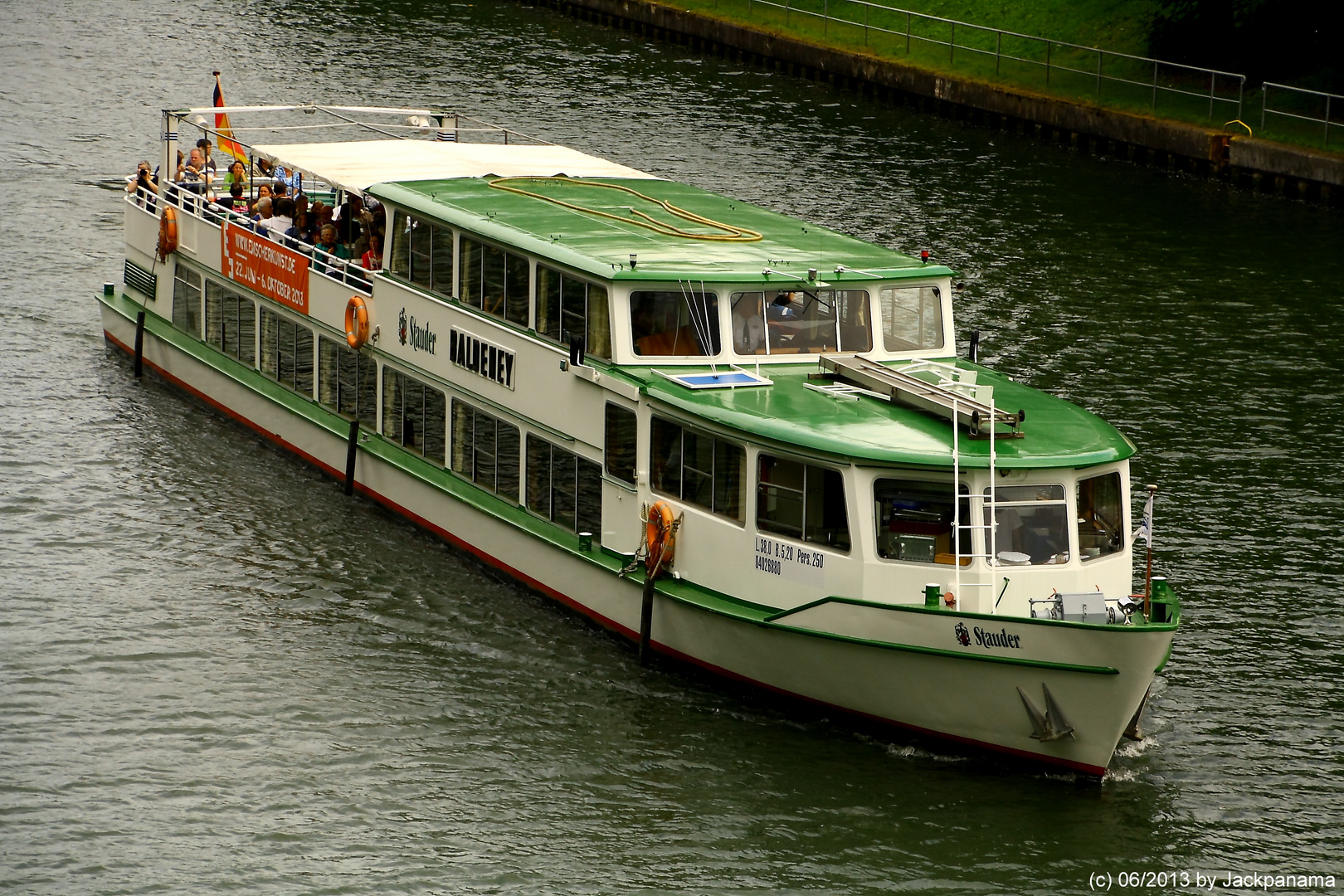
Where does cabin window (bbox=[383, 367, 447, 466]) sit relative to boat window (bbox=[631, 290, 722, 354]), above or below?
below

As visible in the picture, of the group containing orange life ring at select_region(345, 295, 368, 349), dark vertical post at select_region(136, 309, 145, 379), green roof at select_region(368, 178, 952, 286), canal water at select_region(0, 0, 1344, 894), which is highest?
green roof at select_region(368, 178, 952, 286)

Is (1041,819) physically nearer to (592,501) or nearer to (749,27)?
(592,501)

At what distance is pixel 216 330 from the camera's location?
33.3 meters

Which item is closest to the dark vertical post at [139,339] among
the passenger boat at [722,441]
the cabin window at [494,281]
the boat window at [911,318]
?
the passenger boat at [722,441]

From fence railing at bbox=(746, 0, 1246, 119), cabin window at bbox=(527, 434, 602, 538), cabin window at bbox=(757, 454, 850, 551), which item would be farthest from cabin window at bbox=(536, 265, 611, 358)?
fence railing at bbox=(746, 0, 1246, 119)

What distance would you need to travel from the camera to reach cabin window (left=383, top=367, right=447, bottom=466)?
27578 millimetres

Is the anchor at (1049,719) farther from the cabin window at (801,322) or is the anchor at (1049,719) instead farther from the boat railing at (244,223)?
the boat railing at (244,223)

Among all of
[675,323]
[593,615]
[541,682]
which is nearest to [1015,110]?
[675,323]

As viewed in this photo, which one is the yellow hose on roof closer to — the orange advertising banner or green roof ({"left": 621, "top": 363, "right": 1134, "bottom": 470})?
green roof ({"left": 621, "top": 363, "right": 1134, "bottom": 470})

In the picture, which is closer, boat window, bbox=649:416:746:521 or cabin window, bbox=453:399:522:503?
boat window, bbox=649:416:746:521

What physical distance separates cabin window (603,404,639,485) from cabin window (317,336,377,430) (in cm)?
634

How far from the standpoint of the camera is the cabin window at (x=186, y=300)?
111 feet

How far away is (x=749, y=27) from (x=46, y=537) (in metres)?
45.9

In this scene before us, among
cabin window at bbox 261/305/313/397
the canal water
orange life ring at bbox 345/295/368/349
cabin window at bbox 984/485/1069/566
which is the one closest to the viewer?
the canal water
